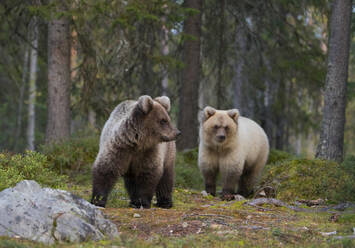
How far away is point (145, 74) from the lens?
15.2 metres

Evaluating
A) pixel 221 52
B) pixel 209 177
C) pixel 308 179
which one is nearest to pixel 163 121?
pixel 209 177

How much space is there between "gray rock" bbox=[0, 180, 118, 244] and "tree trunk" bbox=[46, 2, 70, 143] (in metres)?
7.34

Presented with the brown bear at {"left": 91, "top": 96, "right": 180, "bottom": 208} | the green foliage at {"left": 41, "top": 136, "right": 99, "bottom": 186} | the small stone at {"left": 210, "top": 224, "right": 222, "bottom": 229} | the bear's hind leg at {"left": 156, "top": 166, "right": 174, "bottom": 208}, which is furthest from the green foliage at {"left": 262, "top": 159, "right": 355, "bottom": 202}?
the green foliage at {"left": 41, "top": 136, "right": 99, "bottom": 186}

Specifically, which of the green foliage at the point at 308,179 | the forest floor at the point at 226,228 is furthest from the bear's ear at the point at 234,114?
the forest floor at the point at 226,228

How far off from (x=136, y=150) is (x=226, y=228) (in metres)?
2.10

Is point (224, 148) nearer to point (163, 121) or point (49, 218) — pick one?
point (163, 121)

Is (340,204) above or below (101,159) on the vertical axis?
below

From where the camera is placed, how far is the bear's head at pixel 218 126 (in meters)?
9.92

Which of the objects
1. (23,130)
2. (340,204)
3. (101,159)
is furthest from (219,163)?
(23,130)

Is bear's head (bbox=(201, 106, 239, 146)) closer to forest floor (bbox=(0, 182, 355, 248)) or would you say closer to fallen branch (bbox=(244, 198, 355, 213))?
fallen branch (bbox=(244, 198, 355, 213))

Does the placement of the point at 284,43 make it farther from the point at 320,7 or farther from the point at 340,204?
the point at 340,204

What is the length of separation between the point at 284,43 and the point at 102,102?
6441 mm

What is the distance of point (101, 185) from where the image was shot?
700 cm

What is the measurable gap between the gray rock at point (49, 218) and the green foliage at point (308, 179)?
4938 millimetres
